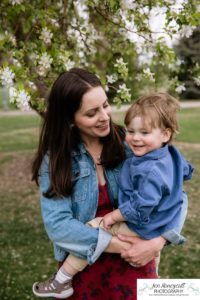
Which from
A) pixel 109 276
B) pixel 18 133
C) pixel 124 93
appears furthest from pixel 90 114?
pixel 18 133

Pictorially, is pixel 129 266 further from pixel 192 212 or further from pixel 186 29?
pixel 192 212

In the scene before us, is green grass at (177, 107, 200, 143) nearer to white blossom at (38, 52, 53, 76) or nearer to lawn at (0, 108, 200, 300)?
lawn at (0, 108, 200, 300)

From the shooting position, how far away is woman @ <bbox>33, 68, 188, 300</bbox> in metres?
2.43

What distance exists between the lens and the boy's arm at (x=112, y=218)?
241 cm

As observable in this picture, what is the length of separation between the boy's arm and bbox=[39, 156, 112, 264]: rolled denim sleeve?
0.13ft

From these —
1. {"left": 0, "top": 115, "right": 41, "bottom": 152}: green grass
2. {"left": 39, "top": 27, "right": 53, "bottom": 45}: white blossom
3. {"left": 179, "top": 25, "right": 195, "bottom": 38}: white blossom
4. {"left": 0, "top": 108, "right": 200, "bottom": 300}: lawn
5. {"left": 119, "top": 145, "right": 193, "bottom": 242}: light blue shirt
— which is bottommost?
{"left": 0, "top": 115, "right": 41, "bottom": 152}: green grass

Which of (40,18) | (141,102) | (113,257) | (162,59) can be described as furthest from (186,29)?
(113,257)

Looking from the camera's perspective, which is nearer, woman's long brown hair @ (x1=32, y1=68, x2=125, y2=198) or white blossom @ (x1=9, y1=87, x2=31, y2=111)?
woman's long brown hair @ (x1=32, y1=68, x2=125, y2=198)

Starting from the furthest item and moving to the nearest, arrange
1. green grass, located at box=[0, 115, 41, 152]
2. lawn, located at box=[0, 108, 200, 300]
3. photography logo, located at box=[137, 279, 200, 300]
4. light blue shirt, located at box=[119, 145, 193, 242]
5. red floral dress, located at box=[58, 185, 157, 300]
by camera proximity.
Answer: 1. green grass, located at box=[0, 115, 41, 152]
2. lawn, located at box=[0, 108, 200, 300]
3. red floral dress, located at box=[58, 185, 157, 300]
4. light blue shirt, located at box=[119, 145, 193, 242]
5. photography logo, located at box=[137, 279, 200, 300]

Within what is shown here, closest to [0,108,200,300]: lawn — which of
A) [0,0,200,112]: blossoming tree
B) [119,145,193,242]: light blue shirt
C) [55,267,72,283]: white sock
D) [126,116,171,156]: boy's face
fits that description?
[0,0,200,112]: blossoming tree

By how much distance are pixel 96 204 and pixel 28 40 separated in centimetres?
262

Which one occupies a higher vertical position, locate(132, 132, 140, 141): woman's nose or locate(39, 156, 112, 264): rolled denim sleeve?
locate(132, 132, 140, 141): woman's nose

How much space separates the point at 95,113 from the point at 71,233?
0.56 m

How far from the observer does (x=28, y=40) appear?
473 centimetres
